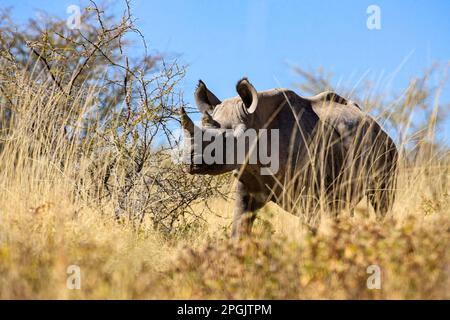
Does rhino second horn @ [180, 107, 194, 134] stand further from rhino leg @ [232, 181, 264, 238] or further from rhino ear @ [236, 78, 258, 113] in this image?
rhino leg @ [232, 181, 264, 238]

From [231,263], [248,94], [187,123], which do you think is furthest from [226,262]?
[248,94]

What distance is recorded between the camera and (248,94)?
6.16m

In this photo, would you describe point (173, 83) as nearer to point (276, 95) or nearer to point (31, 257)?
point (276, 95)

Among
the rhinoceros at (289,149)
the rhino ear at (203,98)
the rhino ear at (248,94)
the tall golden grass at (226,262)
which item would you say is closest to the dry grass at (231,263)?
the tall golden grass at (226,262)

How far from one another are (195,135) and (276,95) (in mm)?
1326

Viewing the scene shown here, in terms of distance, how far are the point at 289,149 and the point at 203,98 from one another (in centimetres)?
112

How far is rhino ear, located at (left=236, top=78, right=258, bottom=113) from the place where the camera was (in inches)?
239

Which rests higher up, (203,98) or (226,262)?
(203,98)

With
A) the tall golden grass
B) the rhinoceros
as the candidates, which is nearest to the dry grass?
the tall golden grass

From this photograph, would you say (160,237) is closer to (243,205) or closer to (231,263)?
(243,205)

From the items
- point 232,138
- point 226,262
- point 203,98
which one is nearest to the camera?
point 226,262

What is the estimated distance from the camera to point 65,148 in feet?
22.6

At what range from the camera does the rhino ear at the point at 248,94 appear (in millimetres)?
6062
